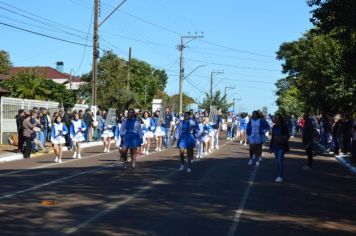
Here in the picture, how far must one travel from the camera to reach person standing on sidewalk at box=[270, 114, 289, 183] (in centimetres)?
1560

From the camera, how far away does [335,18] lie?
1381 cm

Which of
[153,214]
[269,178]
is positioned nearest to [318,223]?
[153,214]

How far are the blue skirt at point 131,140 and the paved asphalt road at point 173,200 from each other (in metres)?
0.74

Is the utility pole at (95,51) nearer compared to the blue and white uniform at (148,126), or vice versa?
the blue and white uniform at (148,126)

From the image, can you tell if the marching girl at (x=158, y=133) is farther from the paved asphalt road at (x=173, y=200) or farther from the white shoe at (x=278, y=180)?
the white shoe at (x=278, y=180)

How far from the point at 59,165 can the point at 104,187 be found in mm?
6220

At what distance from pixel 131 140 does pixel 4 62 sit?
51.8 meters

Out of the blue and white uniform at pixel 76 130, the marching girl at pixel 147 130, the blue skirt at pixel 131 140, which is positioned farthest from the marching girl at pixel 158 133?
the blue skirt at pixel 131 140

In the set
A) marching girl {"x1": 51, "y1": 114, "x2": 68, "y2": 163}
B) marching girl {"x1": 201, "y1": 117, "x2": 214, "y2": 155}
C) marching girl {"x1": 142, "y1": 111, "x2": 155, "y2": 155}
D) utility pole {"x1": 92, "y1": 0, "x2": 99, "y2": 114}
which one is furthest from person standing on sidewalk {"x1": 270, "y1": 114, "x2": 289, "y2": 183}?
utility pole {"x1": 92, "y1": 0, "x2": 99, "y2": 114}

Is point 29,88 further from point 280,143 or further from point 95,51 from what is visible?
point 280,143

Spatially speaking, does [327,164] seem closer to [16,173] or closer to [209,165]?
[209,165]

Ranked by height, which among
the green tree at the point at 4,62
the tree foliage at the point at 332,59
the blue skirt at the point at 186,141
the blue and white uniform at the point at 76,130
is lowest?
the blue skirt at the point at 186,141

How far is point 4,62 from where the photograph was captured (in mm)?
66688

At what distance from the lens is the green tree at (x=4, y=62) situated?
64562mm
